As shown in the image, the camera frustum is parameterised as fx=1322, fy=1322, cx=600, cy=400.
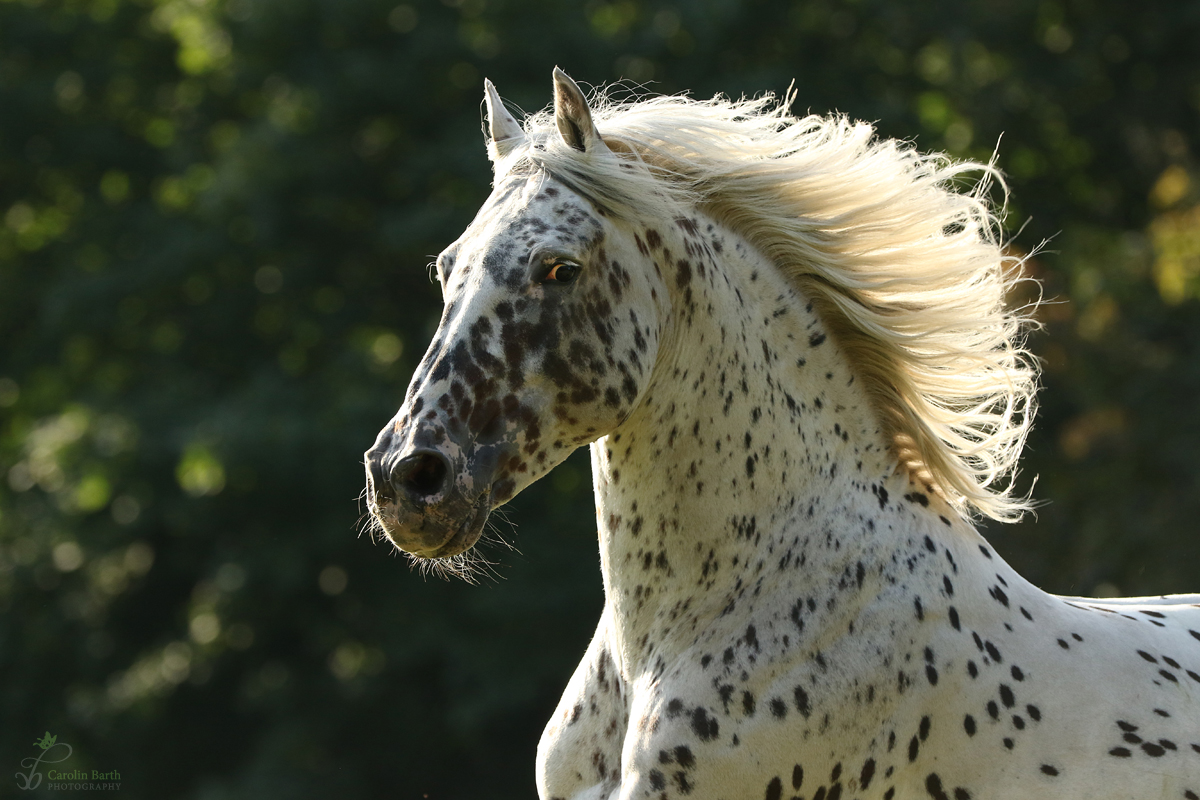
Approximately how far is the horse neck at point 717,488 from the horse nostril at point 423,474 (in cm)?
52

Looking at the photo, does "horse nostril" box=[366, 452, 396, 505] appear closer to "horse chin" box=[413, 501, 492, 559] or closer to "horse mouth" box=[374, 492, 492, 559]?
"horse mouth" box=[374, 492, 492, 559]

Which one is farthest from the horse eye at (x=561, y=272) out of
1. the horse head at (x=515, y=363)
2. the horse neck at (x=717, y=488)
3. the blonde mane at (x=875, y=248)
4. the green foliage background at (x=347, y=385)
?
the green foliage background at (x=347, y=385)

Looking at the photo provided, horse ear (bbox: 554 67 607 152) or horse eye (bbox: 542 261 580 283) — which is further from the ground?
horse ear (bbox: 554 67 607 152)

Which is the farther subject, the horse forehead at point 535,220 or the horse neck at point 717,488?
the horse neck at point 717,488

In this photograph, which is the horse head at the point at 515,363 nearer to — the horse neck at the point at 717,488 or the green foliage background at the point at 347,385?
the horse neck at the point at 717,488

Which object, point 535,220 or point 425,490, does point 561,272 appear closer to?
point 535,220

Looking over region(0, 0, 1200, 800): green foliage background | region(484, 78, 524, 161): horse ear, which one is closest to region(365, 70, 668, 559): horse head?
region(484, 78, 524, 161): horse ear

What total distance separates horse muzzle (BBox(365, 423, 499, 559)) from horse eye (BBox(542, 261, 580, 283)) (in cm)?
40

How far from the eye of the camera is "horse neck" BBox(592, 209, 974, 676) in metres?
2.96

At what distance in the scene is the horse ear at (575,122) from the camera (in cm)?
298

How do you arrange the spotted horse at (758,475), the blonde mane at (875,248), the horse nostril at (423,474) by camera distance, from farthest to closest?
the blonde mane at (875,248) → the spotted horse at (758,475) → the horse nostril at (423,474)

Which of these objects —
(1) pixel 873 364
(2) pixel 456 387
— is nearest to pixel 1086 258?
(1) pixel 873 364

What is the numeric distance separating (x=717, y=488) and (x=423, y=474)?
708 mm

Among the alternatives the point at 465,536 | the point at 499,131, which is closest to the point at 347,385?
the point at 499,131
